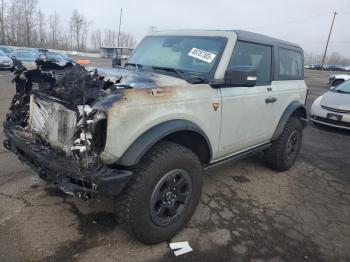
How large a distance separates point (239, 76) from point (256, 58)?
0.99m

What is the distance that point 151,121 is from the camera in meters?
2.66

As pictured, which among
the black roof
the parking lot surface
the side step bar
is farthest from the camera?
the black roof

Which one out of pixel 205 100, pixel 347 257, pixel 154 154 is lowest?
pixel 347 257

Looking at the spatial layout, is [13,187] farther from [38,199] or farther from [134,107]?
[134,107]

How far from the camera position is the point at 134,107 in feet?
8.24

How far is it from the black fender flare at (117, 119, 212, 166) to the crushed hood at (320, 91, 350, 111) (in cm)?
642

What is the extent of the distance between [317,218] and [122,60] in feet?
11.5

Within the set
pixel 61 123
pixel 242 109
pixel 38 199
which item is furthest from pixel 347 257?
pixel 38 199

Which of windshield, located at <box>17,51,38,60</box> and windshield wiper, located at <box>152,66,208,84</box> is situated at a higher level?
windshield wiper, located at <box>152,66,208,84</box>

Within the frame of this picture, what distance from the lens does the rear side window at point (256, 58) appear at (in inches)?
146

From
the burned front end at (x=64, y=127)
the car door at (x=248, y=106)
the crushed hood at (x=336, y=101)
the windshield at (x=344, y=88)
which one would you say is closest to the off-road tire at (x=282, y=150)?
the car door at (x=248, y=106)

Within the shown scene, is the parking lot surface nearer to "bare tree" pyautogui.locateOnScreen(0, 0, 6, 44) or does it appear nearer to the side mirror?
the side mirror

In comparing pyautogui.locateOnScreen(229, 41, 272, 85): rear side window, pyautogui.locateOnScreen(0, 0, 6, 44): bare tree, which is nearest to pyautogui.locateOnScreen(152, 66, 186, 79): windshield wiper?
pyautogui.locateOnScreen(229, 41, 272, 85): rear side window

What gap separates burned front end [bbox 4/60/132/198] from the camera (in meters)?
2.46
